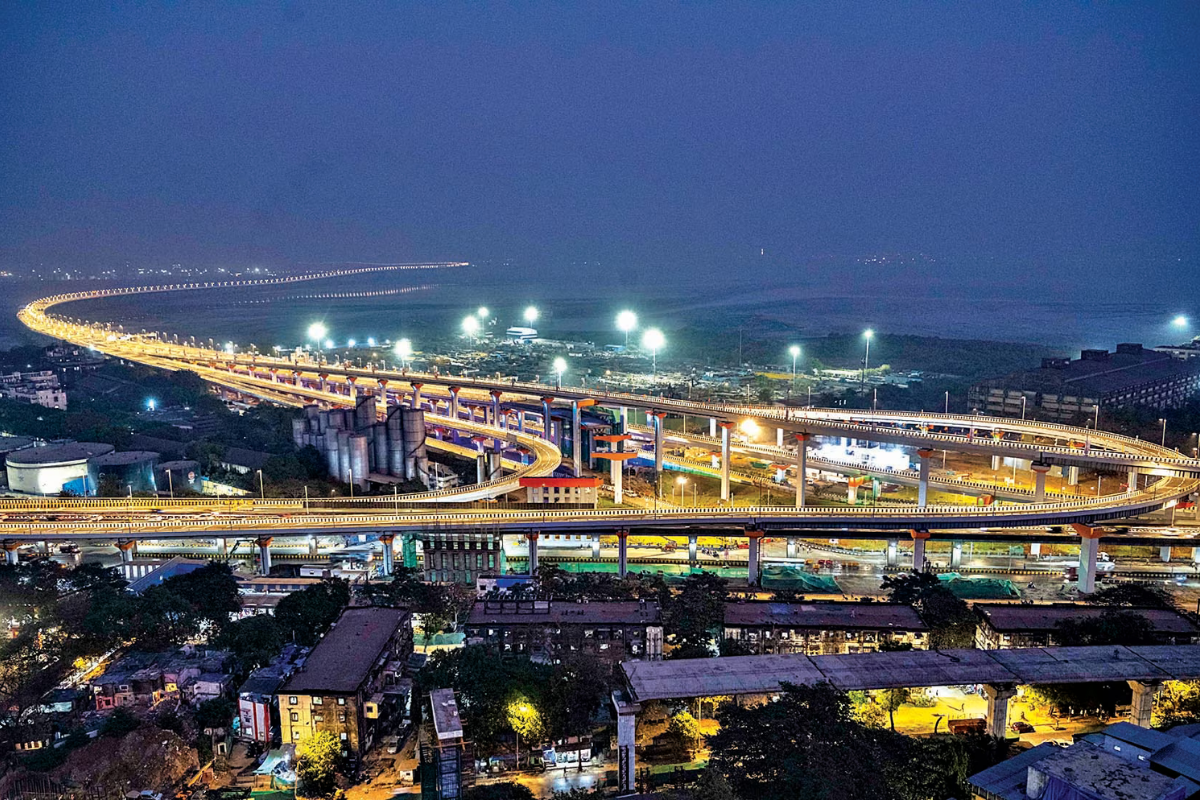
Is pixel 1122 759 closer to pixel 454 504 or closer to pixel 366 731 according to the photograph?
pixel 366 731

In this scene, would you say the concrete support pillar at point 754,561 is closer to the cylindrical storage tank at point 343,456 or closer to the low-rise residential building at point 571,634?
the low-rise residential building at point 571,634

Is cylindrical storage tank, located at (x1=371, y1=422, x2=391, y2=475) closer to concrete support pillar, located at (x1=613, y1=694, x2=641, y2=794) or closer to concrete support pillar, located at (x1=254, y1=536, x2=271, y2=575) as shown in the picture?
concrete support pillar, located at (x1=254, y1=536, x2=271, y2=575)

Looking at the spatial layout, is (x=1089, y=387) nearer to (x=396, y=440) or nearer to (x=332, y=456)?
(x=396, y=440)

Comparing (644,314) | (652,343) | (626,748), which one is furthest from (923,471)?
(644,314)

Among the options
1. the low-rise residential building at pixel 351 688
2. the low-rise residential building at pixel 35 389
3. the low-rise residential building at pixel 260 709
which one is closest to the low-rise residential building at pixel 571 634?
the low-rise residential building at pixel 351 688

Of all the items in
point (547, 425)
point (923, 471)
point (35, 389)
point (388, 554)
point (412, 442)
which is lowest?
point (388, 554)

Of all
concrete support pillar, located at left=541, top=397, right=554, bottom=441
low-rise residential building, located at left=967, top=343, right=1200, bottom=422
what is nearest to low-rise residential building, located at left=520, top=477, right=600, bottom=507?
concrete support pillar, located at left=541, top=397, right=554, bottom=441

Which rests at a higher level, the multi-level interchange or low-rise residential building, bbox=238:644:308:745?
the multi-level interchange
